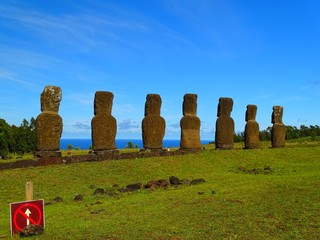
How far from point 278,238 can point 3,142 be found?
4054 cm

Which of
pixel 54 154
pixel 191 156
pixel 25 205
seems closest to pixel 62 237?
pixel 25 205

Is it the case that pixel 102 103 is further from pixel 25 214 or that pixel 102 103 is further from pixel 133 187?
pixel 25 214

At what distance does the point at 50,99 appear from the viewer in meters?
22.0

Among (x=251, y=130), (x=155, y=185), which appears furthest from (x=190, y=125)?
(x=155, y=185)

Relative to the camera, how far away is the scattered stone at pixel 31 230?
30.6ft

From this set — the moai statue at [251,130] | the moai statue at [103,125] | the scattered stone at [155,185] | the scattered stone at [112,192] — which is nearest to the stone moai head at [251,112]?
the moai statue at [251,130]

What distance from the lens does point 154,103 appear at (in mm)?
26844

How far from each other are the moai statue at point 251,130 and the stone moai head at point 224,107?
7.62 ft

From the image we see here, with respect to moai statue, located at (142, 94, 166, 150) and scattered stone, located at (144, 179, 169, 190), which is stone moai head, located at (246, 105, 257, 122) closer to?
moai statue, located at (142, 94, 166, 150)

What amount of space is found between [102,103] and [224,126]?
10288 mm

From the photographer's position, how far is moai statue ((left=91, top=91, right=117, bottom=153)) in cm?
2355

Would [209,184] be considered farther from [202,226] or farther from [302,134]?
[302,134]

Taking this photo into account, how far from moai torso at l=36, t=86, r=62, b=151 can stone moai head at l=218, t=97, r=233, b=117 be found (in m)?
12.8

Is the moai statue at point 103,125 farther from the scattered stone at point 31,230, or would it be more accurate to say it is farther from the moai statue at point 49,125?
the scattered stone at point 31,230
